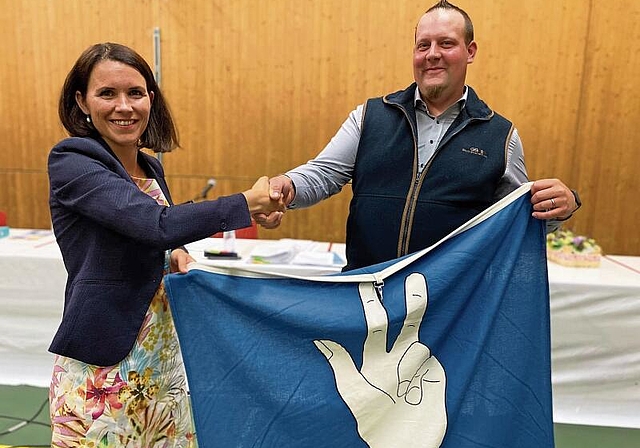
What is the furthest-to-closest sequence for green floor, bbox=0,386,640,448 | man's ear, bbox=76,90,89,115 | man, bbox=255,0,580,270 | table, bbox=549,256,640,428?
1. table, bbox=549,256,640,428
2. green floor, bbox=0,386,640,448
3. man, bbox=255,0,580,270
4. man's ear, bbox=76,90,89,115

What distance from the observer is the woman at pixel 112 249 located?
98 centimetres

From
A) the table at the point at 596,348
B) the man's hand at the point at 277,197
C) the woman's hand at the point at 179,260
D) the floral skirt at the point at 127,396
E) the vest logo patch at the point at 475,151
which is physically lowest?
the table at the point at 596,348

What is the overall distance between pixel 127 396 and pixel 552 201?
3.66 feet

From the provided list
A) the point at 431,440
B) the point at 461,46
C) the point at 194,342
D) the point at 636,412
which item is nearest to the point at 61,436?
the point at 194,342

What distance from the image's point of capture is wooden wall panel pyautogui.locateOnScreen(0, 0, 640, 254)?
13.7ft

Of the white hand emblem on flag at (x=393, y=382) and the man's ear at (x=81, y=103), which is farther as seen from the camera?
the white hand emblem on flag at (x=393, y=382)

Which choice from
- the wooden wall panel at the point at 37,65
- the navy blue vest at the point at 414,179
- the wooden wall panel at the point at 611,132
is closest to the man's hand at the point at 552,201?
the navy blue vest at the point at 414,179

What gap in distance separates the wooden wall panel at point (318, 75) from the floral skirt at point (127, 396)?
11.1ft

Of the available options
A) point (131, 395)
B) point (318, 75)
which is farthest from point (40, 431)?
point (318, 75)

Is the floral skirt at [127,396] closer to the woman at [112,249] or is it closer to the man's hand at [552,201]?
the woman at [112,249]

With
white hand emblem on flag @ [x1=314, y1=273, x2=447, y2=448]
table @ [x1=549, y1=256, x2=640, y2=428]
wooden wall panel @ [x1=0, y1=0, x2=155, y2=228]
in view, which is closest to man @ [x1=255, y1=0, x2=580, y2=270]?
white hand emblem on flag @ [x1=314, y1=273, x2=447, y2=448]

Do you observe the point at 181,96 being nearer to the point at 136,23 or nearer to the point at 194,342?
the point at 136,23

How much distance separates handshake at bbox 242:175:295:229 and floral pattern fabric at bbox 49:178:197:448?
251 millimetres

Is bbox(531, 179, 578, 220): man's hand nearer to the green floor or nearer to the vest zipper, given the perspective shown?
the vest zipper
